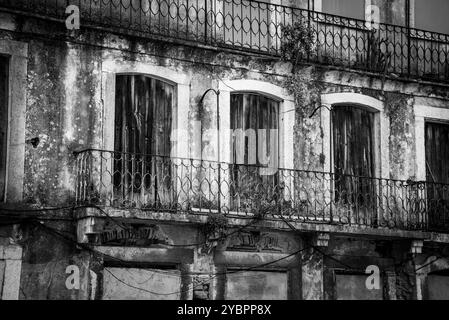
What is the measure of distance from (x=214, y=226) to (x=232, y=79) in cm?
306

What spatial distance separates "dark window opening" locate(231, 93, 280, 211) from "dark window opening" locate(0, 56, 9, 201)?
14.4ft

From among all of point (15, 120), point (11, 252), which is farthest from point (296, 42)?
point (11, 252)

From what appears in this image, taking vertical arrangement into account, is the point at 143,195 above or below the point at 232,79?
below

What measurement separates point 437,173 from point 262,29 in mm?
4989

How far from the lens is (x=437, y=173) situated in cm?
2194

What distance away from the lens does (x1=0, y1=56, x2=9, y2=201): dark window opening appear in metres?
17.2

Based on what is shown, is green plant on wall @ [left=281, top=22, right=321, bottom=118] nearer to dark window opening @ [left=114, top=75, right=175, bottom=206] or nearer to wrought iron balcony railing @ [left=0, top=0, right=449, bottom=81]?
wrought iron balcony railing @ [left=0, top=0, right=449, bottom=81]

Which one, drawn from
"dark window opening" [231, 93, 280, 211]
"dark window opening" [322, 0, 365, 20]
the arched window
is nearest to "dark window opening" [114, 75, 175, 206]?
the arched window

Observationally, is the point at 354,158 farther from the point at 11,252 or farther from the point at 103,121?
the point at 11,252

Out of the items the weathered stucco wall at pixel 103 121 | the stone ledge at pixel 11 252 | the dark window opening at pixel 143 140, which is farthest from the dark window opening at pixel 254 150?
the stone ledge at pixel 11 252

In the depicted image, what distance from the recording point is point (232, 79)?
1973 cm

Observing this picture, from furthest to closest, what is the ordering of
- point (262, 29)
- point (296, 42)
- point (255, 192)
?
point (262, 29), point (296, 42), point (255, 192)

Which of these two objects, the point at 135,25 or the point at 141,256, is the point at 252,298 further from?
the point at 135,25
